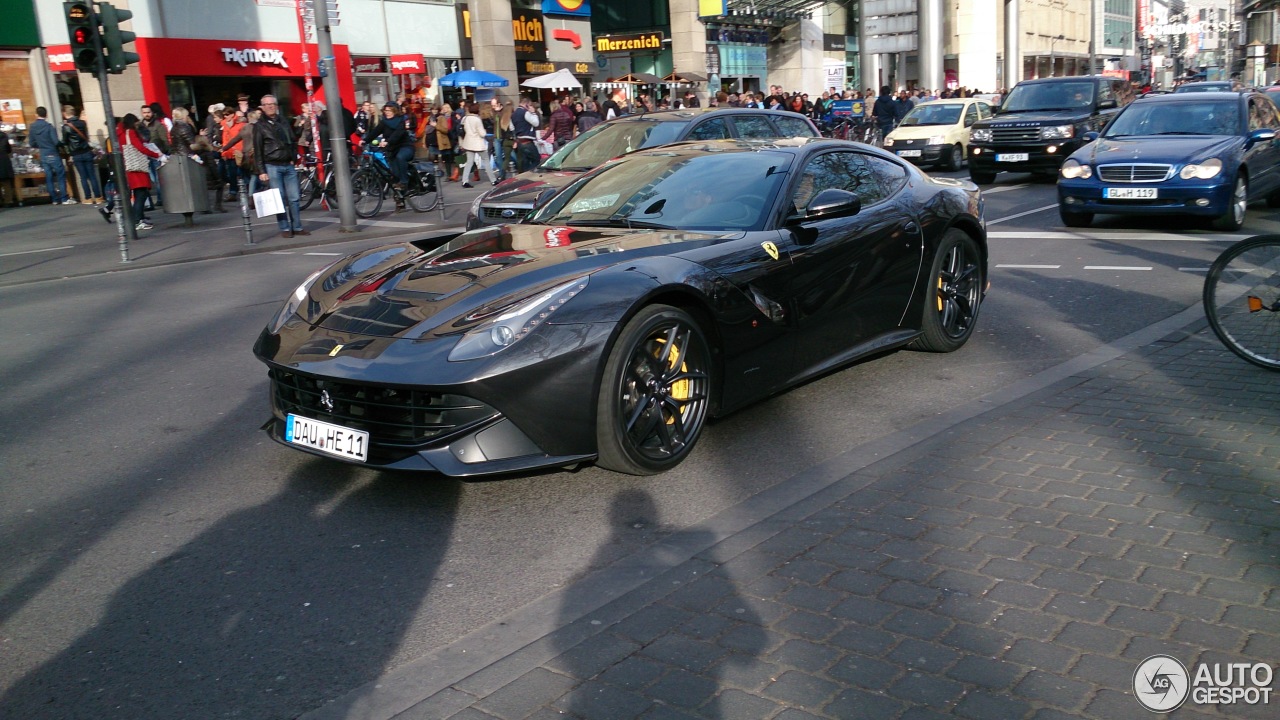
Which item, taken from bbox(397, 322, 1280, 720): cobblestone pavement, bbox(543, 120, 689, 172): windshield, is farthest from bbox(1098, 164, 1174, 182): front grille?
bbox(397, 322, 1280, 720): cobblestone pavement

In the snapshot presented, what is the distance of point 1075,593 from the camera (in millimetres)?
3656

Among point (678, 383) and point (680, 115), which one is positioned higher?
point (680, 115)

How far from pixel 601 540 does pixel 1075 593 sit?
173 cm

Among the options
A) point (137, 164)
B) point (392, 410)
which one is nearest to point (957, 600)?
point (392, 410)

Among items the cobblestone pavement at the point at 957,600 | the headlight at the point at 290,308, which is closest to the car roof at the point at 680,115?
the headlight at the point at 290,308

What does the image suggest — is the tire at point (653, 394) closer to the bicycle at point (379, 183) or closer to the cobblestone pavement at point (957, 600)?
the cobblestone pavement at point (957, 600)

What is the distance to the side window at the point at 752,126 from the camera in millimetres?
12688

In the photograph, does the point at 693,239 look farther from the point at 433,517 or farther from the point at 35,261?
the point at 35,261

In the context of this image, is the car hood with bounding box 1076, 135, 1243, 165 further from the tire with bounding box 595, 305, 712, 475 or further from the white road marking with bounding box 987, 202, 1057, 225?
the tire with bounding box 595, 305, 712, 475

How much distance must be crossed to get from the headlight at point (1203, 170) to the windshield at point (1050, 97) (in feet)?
30.3

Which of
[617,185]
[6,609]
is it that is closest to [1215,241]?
[617,185]

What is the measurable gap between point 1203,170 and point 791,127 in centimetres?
464

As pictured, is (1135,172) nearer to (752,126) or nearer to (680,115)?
(752,126)

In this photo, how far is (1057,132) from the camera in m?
19.7
